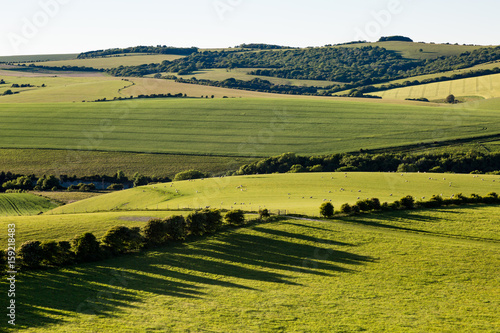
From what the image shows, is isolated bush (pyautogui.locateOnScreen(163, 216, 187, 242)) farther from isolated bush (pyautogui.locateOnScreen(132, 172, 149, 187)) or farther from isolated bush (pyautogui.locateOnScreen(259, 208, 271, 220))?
isolated bush (pyautogui.locateOnScreen(132, 172, 149, 187))

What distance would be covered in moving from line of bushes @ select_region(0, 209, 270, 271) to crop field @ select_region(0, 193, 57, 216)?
40354mm

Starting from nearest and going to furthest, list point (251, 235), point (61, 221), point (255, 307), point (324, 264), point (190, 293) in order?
point (255, 307), point (190, 293), point (324, 264), point (251, 235), point (61, 221)

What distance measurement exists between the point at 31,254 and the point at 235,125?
4171 inches

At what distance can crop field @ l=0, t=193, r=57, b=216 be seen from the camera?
→ 265ft

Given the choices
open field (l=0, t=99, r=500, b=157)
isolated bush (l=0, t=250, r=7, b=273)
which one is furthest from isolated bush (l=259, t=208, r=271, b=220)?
open field (l=0, t=99, r=500, b=157)

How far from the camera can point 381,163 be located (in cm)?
10781

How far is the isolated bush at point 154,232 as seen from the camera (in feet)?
162

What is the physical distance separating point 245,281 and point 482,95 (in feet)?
533

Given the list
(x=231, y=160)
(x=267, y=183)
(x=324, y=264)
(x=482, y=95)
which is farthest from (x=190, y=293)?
(x=482, y=95)

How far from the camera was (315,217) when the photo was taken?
192 ft

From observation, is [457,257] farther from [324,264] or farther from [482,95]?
[482,95]

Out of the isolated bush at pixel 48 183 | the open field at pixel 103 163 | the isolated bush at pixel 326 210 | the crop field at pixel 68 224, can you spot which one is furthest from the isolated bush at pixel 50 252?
the open field at pixel 103 163

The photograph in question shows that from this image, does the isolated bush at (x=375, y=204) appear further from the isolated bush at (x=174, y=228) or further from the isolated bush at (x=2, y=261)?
the isolated bush at (x=2, y=261)

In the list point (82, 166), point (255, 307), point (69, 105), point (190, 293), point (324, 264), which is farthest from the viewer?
point (69, 105)
